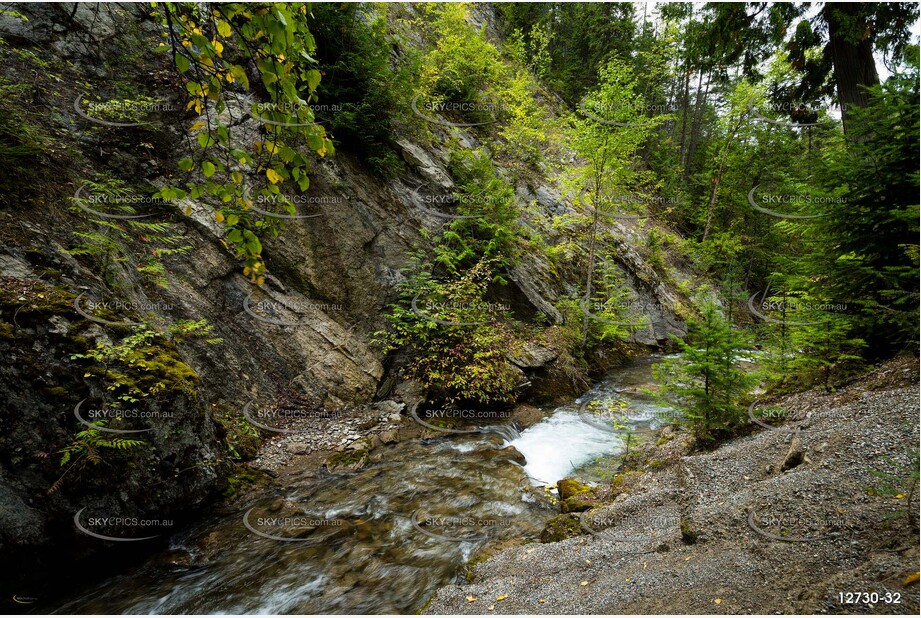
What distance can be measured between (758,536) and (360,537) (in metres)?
4.75

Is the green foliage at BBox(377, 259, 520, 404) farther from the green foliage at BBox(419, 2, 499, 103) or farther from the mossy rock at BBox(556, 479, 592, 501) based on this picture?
the green foliage at BBox(419, 2, 499, 103)

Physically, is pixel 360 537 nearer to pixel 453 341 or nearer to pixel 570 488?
pixel 570 488

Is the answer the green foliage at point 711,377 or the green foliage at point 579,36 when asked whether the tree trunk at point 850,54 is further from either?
the green foliage at point 579,36

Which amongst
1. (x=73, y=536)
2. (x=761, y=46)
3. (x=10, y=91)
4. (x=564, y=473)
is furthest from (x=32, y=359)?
(x=761, y=46)

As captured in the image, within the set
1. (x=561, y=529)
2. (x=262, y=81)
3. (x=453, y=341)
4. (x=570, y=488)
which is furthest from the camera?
(x=453, y=341)

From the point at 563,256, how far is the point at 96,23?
1395cm

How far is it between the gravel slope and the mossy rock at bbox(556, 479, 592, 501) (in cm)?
85

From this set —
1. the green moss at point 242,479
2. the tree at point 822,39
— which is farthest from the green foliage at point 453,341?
the tree at point 822,39

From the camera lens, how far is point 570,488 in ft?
19.8

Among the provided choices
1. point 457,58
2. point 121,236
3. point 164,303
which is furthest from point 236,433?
point 457,58

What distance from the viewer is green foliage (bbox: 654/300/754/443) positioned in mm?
5078

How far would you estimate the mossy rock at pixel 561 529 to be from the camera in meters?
4.87

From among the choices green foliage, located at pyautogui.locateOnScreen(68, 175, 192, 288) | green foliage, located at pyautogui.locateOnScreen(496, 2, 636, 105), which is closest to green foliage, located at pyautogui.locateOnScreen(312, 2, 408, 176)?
green foliage, located at pyautogui.locateOnScreen(68, 175, 192, 288)

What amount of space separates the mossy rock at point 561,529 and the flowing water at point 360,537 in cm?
35
